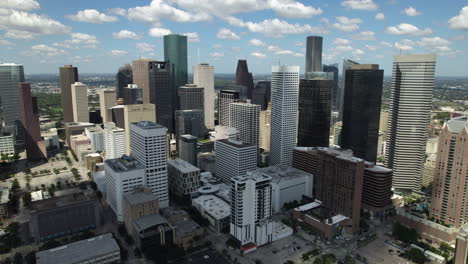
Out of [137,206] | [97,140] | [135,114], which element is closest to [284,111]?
[135,114]

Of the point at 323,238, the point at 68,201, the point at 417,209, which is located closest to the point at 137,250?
the point at 68,201

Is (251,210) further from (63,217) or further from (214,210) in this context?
(63,217)

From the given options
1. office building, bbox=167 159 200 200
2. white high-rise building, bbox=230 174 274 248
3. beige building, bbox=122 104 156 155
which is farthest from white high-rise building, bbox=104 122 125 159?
white high-rise building, bbox=230 174 274 248

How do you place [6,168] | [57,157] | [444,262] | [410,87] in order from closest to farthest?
[444,262]
[410,87]
[6,168]
[57,157]

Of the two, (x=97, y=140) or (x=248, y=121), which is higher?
(x=248, y=121)

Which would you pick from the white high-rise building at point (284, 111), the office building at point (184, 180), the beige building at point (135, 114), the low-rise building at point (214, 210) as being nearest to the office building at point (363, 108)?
the white high-rise building at point (284, 111)

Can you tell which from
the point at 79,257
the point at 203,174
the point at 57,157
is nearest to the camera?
the point at 79,257

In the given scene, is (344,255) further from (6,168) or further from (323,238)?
(6,168)
